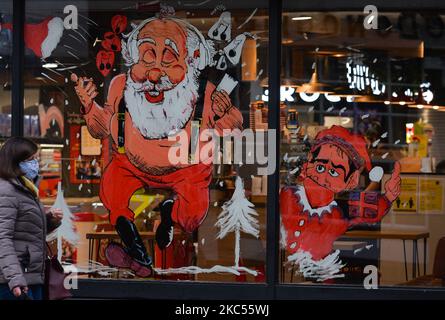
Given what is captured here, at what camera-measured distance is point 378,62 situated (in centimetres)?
857

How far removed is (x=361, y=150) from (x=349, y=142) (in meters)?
0.14

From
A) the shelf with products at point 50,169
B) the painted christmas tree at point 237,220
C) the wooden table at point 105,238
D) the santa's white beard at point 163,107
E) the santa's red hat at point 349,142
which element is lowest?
the wooden table at point 105,238

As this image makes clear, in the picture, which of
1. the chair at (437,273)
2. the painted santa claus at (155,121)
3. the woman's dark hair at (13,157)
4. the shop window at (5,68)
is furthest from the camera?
the shop window at (5,68)

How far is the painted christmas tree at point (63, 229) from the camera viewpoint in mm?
8869

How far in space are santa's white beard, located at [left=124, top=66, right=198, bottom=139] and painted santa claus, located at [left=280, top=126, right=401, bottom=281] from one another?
4.15ft

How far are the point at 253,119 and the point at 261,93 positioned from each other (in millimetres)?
266

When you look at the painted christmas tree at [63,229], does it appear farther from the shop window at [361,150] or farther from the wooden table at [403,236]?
the wooden table at [403,236]

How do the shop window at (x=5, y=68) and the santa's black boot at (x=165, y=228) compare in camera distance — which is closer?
the santa's black boot at (x=165, y=228)

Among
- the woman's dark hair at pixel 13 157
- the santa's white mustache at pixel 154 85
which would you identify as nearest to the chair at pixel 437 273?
the santa's white mustache at pixel 154 85

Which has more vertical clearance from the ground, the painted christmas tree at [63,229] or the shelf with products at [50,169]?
the shelf with products at [50,169]

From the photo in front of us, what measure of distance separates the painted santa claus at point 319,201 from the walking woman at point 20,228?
2948 mm

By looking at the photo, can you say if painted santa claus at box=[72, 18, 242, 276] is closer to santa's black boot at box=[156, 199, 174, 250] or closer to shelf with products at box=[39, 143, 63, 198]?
santa's black boot at box=[156, 199, 174, 250]

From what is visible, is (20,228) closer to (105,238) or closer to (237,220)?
(105,238)

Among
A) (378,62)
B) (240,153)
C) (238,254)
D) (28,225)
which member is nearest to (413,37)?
(378,62)
